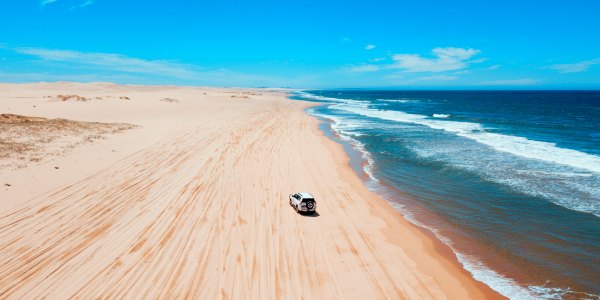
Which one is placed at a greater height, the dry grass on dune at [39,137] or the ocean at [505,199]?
the dry grass on dune at [39,137]

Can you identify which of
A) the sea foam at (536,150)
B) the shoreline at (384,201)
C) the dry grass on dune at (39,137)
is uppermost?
the dry grass on dune at (39,137)

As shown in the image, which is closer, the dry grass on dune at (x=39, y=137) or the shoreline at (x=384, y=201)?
the shoreline at (x=384, y=201)

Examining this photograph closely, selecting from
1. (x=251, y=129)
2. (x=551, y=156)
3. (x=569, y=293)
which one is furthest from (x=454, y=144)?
(x=569, y=293)

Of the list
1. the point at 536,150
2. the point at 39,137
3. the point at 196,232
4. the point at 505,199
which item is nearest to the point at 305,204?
the point at 196,232

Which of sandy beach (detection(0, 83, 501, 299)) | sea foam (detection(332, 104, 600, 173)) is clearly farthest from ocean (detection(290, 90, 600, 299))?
sandy beach (detection(0, 83, 501, 299))

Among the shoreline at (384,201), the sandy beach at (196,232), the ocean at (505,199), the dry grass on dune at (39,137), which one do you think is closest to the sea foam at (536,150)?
the ocean at (505,199)

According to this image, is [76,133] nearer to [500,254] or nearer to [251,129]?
[251,129]

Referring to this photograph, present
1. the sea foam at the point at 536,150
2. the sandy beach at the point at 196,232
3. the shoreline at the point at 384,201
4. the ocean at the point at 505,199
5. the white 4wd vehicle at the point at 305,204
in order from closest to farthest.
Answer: the sandy beach at the point at 196,232
the ocean at the point at 505,199
the shoreline at the point at 384,201
the white 4wd vehicle at the point at 305,204
the sea foam at the point at 536,150

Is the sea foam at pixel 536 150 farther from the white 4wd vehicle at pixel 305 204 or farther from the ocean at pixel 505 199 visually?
the white 4wd vehicle at pixel 305 204

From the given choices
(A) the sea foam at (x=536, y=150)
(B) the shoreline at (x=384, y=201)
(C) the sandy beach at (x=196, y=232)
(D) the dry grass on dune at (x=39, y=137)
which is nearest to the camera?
(C) the sandy beach at (x=196, y=232)
